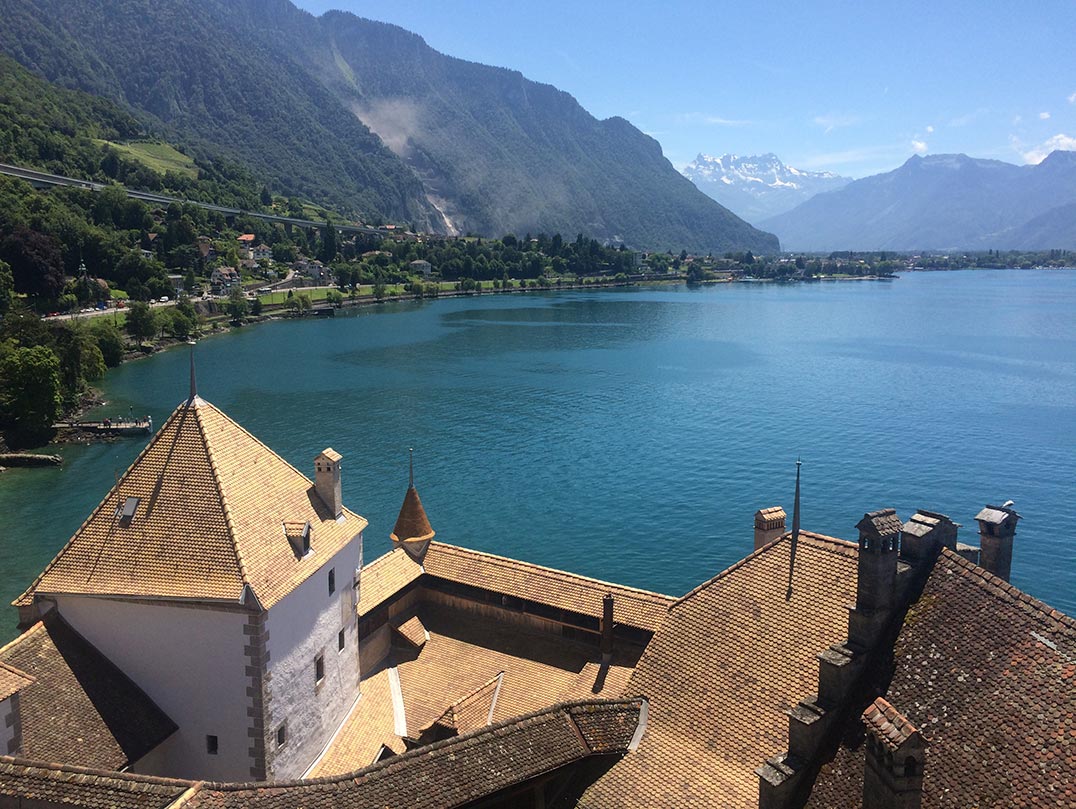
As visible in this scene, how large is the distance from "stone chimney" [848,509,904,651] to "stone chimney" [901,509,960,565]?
2.13 feet

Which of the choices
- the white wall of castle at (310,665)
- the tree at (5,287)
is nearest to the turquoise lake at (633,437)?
the tree at (5,287)

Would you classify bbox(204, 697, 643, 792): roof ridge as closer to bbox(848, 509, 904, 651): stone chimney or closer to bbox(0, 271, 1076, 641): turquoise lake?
bbox(848, 509, 904, 651): stone chimney

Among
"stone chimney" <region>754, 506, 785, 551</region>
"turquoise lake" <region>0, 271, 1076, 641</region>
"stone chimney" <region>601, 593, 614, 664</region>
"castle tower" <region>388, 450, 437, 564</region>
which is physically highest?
"stone chimney" <region>754, 506, 785, 551</region>

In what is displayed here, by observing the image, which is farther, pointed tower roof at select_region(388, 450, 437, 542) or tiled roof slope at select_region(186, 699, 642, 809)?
pointed tower roof at select_region(388, 450, 437, 542)

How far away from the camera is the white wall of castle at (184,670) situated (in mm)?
19594

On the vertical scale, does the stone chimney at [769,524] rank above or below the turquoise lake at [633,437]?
above

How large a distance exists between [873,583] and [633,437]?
62.5 meters

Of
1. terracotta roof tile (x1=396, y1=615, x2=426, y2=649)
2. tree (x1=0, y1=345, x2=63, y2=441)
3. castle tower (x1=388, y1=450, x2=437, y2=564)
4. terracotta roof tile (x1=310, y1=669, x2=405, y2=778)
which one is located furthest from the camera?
tree (x1=0, y1=345, x2=63, y2=441)

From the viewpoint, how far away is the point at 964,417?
8212cm

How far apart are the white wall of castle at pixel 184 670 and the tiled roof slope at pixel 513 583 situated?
605 centimetres

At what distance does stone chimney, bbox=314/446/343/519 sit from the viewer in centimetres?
2397

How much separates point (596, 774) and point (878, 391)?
302 feet

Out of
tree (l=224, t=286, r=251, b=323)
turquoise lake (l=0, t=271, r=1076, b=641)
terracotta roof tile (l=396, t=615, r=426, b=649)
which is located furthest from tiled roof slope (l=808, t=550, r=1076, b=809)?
tree (l=224, t=286, r=251, b=323)

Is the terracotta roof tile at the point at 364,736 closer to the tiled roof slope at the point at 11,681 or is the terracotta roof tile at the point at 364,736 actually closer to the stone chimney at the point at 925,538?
the tiled roof slope at the point at 11,681
